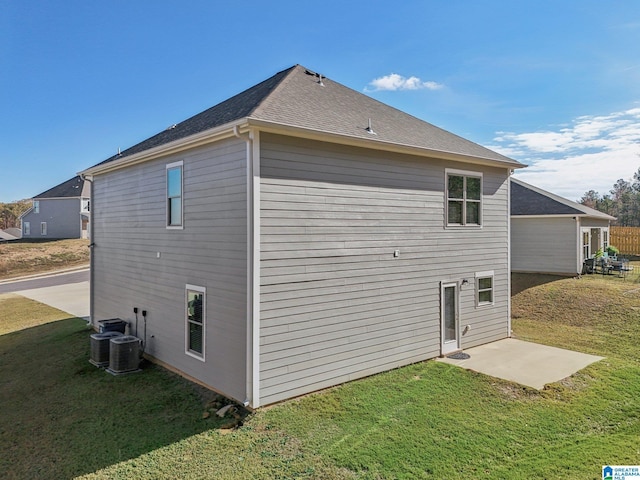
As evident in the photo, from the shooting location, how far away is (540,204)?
64.6ft

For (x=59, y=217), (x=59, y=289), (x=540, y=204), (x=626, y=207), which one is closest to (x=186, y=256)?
(x=59, y=289)

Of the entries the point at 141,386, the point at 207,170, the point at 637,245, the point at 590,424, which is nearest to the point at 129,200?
the point at 207,170

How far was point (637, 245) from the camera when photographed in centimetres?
2588

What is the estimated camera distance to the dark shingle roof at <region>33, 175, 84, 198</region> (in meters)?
38.3

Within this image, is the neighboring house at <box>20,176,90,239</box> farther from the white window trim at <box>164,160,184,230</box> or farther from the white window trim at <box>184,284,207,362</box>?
the white window trim at <box>184,284,207,362</box>

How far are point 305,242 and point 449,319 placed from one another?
4.89 meters

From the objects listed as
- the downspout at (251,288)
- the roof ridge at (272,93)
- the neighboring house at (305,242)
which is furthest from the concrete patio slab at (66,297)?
the roof ridge at (272,93)

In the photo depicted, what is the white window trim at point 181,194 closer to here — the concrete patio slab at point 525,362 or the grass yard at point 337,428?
the grass yard at point 337,428

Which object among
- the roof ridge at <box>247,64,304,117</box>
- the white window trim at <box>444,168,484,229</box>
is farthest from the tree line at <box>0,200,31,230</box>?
the white window trim at <box>444,168,484,229</box>

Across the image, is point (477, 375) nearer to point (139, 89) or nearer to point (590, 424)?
point (590, 424)

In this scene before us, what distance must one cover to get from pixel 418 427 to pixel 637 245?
95.8 feet

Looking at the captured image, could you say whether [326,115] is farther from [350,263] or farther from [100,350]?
[100,350]

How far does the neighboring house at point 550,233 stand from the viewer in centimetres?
1830

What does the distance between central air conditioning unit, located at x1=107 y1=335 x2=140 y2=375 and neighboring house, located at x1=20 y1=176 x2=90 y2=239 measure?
34.9m
